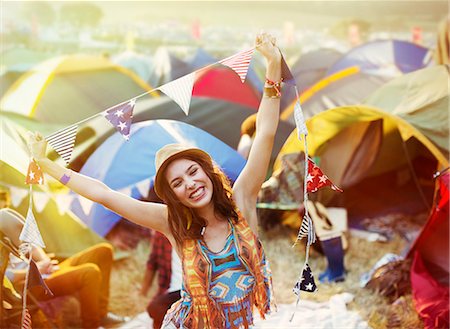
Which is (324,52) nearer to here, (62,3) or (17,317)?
(62,3)

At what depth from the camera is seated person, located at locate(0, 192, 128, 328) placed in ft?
6.24

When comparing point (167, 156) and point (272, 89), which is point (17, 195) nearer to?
point (167, 156)

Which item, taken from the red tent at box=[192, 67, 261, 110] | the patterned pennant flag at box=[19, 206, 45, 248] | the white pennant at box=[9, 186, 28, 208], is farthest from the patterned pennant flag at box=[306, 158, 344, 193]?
the red tent at box=[192, 67, 261, 110]

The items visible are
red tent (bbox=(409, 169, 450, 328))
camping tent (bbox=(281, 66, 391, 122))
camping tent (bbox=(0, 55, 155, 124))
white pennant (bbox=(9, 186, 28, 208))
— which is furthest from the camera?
camping tent (bbox=(281, 66, 391, 122))

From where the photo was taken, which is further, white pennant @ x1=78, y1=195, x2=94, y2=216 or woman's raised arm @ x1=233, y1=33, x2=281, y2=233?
white pennant @ x1=78, y1=195, x2=94, y2=216

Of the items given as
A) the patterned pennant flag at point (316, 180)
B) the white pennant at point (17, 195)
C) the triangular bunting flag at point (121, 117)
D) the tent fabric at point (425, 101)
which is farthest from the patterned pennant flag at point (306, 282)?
the tent fabric at point (425, 101)

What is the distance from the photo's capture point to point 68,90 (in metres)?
3.82

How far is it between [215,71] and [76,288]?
265 cm

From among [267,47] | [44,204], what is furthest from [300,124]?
[44,204]

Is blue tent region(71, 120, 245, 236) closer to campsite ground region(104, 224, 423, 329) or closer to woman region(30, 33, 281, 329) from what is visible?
woman region(30, 33, 281, 329)

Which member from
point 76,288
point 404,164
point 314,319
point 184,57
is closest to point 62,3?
point 184,57

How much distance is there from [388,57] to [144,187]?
2.98 m

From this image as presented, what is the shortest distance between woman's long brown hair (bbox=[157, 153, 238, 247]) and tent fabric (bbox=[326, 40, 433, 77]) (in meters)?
3.03

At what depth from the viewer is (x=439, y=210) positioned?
2.34 m
